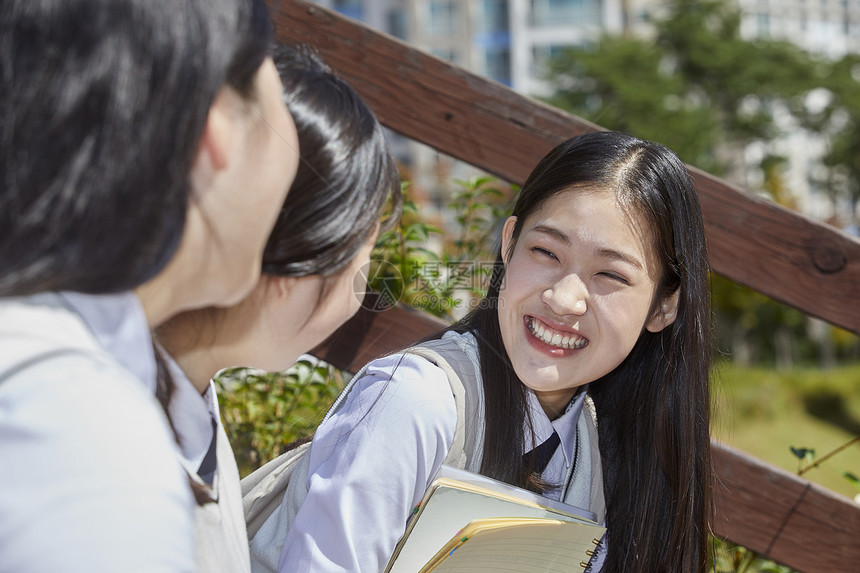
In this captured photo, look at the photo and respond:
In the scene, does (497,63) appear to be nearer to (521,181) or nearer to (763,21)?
(763,21)

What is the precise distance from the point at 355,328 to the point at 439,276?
1.07ft

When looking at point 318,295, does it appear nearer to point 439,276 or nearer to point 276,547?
point 276,547

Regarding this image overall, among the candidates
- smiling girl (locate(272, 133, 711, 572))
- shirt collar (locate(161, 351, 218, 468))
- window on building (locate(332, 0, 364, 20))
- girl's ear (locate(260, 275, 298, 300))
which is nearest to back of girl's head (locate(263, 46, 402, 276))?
girl's ear (locate(260, 275, 298, 300))

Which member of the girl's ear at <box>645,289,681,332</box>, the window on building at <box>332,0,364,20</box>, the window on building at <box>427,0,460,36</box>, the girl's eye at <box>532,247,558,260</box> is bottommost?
the window on building at <box>332,0,364,20</box>

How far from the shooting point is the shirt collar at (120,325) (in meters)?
0.70

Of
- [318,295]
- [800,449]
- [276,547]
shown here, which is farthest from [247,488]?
[800,449]

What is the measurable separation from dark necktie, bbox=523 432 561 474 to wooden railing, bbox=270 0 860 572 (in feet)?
1.21

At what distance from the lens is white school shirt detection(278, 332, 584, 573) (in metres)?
1.21

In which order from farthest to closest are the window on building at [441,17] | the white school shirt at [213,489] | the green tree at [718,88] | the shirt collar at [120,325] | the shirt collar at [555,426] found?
the window on building at [441,17] < the green tree at [718,88] < the shirt collar at [555,426] < the white school shirt at [213,489] < the shirt collar at [120,325]

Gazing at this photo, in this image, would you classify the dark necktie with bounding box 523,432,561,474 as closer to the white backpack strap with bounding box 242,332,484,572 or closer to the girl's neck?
the white backpack strap with bounding box 242,332,484,572

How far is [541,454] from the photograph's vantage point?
157cm

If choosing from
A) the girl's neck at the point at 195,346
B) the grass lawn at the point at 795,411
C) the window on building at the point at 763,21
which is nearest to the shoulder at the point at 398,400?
the girl's neck at the point at 195,346

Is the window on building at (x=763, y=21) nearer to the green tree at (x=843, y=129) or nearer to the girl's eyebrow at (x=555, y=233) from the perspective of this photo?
the green tree at (x=843, y=129)

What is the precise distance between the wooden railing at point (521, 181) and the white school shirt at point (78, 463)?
1150mm
